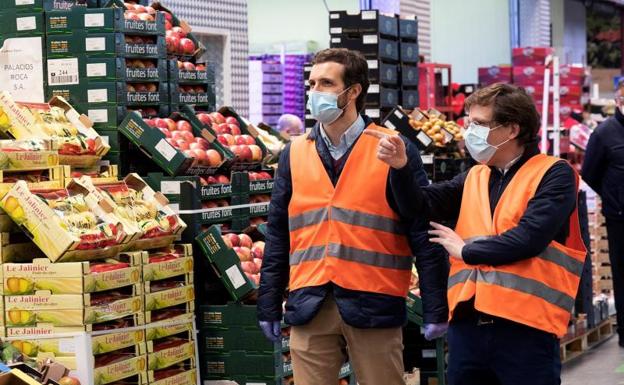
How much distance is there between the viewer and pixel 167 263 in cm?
662

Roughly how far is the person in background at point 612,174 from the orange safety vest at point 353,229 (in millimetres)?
5479

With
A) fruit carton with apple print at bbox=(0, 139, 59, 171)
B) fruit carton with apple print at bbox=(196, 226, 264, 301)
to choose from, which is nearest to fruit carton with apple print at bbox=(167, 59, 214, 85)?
fruit carton with apple print at bbox=(196, 226, 264, 301)

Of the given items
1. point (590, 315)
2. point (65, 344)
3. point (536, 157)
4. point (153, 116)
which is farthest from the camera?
point (590, 315)

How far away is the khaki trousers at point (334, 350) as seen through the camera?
15.5ft

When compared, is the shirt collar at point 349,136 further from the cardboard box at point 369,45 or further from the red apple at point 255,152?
the cardboard box at point 369,45

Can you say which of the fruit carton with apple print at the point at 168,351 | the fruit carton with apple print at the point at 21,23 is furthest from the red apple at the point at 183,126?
the fruit carton with apple print at the point at 168,351

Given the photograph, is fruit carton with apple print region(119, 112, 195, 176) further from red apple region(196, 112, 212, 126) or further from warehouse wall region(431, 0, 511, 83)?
warehouse wall region(431, 0, 511, 83)

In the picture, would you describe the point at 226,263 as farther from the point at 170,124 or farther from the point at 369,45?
the point at 369,45

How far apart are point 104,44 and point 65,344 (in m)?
1.94

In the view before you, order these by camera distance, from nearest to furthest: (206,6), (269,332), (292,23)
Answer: (269,332) → (206,6) → (292,23)

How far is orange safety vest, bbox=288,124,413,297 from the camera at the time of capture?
4.75 metres

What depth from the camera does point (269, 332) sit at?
4949 mm

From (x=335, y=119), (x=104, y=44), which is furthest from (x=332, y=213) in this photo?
(x=104, y=44)

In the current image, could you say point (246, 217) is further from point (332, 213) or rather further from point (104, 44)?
point (332, 213)
